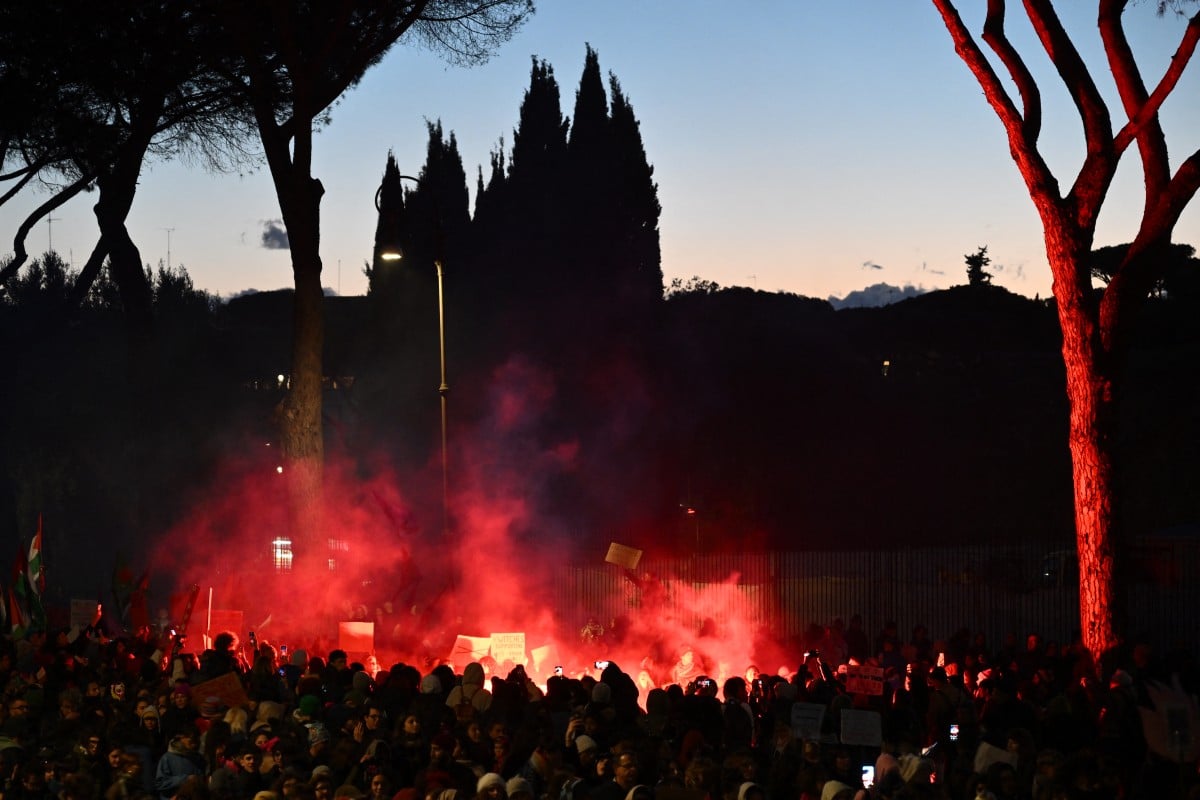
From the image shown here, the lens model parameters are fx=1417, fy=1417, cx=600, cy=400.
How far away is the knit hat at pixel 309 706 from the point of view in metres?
10.6

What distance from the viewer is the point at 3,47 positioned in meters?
18.4

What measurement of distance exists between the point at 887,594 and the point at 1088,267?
7.78 metres

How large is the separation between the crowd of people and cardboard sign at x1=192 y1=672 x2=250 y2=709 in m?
0.02

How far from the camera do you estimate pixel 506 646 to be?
51.8 feet

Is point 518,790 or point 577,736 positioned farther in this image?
point 577,736

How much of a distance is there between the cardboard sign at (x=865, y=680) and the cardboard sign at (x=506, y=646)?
18.8 feet

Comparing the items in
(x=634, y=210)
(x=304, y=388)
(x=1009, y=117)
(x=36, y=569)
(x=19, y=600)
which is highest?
(x=634, y=210)

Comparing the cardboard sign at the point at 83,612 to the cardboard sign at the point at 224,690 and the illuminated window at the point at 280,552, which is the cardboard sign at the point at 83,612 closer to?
the cardboard sign at the point at 224,690

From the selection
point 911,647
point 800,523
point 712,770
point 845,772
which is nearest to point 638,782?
point 712,770

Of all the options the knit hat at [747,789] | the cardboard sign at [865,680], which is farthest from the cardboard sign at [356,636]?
the knit hat at [747,789]

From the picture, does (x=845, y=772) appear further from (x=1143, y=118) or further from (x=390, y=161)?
(x=390, y=161)

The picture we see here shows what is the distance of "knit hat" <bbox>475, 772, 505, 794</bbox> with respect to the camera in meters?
7.69

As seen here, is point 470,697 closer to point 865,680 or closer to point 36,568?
point 865,680

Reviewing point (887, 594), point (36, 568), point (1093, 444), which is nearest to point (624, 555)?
point (887, 594)
